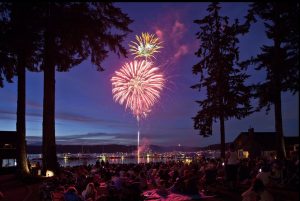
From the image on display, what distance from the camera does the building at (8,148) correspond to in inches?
1764

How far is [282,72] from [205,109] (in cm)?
3402

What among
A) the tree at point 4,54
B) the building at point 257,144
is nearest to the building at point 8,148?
the tree at point 4,54

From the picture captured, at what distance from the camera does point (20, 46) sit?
25016mm

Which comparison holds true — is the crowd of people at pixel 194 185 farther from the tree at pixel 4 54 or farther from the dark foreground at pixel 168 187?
the tree at pixel 4 54

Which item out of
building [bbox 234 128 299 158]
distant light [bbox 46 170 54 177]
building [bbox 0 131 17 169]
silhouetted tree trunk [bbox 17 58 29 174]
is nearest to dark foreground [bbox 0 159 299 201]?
distant light [bbox 46 170 54 177]

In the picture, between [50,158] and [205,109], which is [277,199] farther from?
[205,109]

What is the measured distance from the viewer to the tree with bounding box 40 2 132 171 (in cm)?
2469

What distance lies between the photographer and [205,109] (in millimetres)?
39812

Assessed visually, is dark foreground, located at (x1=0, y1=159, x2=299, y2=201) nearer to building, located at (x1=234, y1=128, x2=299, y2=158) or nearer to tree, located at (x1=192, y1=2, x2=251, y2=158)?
tree, located at (x1=192, y1=2, x2=251, y2=158)

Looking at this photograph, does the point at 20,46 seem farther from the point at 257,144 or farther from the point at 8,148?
the point at 257,144

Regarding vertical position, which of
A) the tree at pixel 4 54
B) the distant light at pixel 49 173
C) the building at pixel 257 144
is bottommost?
the distant light at pixel 49 173

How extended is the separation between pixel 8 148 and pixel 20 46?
23820mm

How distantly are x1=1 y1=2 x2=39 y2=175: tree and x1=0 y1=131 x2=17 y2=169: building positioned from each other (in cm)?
1902

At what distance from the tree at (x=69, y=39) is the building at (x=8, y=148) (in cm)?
2097
